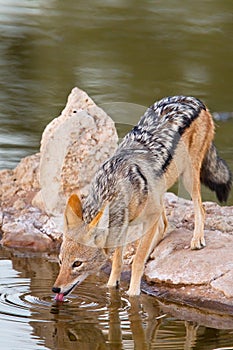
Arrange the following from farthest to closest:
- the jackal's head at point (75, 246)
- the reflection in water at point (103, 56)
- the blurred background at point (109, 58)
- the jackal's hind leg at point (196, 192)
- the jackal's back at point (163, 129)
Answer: the reflection in water at point (103, 56) → the blurred background at point (109, 58) → the jackal's hind leg at point (196, 192) → the jackal's back at point (163, 129) → the jackal's head at point (75, 246)

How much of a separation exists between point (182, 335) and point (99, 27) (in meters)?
10.7

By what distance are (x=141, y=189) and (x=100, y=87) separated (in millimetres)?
6147

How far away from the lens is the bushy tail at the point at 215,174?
8.55 meters

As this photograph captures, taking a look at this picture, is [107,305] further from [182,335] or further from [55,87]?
[55,87]

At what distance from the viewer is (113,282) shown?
798cm

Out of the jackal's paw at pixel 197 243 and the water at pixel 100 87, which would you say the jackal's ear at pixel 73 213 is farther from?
the jackal's paw at pixel 197 243

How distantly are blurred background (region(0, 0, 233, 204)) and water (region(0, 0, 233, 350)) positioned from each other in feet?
→ 0.05

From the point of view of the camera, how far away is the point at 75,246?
7430mm

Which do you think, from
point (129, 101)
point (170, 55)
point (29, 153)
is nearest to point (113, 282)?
point (29, 153)

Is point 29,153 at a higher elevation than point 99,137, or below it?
below

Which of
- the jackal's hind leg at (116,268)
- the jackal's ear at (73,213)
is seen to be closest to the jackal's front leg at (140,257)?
the jackal's hind leg at (116,268)

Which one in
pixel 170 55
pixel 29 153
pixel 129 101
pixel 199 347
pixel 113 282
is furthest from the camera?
pixel 170 55

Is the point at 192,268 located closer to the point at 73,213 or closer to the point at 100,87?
the point at 73,213

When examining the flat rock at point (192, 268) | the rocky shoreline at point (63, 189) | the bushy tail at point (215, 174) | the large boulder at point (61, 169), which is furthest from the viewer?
the large boulder at point (61, 169)
